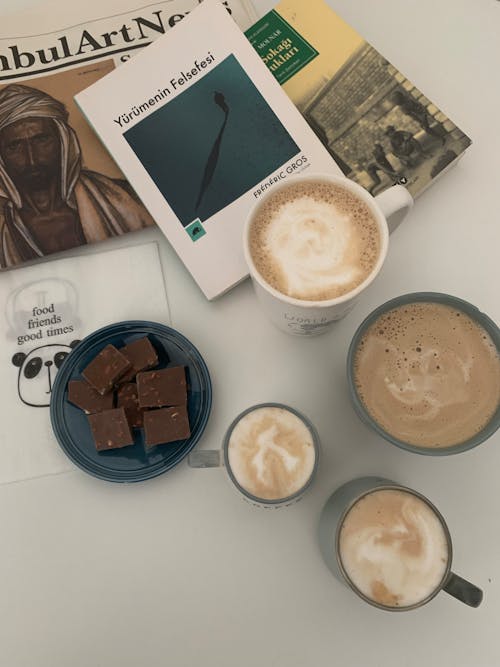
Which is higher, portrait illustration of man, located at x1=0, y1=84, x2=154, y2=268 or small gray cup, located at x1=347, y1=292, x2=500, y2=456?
portrait illustration of man, located at x1=0, y1=84, x2=154, y2=268

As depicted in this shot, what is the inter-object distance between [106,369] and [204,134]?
1.25 ft

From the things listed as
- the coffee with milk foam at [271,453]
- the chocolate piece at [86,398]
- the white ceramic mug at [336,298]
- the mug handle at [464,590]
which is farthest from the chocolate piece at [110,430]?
the mug handle at [464,590]

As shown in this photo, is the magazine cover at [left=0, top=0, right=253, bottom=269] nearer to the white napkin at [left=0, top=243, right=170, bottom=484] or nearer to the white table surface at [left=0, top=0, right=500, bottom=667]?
the white napkin at [left=0, top=243, right=170, bottom=484]

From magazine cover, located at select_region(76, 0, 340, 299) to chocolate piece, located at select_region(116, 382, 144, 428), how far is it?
0.58 feet

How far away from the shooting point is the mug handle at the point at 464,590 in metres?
0.58

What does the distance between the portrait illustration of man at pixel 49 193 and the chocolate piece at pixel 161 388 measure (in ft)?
0.79

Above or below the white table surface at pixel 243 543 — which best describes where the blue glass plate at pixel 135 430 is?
above

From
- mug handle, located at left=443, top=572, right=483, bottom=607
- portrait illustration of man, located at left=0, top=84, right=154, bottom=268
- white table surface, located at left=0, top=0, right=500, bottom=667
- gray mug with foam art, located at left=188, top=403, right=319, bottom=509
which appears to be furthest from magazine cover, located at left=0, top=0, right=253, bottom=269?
mug handle, located at left=443, top=572, right=483, bottom=607

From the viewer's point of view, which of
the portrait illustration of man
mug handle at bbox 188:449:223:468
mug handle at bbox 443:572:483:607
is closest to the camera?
mug handle at bbox 443:572:483:607

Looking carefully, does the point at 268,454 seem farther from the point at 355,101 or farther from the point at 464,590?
the point at 355,101

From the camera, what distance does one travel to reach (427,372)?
67cm

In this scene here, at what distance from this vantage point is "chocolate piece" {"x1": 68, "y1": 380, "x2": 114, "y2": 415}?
718 millimetres

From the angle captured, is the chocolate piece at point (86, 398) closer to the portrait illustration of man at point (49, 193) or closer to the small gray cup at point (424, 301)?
the portrait illustration of man at point (49, 193)

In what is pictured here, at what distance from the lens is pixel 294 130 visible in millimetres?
795
